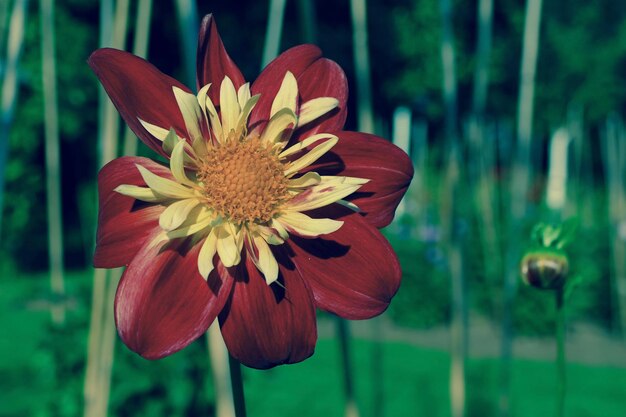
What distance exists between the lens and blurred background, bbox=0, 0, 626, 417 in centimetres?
102

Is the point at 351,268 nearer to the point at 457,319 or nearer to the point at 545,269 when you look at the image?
the point at 545,269

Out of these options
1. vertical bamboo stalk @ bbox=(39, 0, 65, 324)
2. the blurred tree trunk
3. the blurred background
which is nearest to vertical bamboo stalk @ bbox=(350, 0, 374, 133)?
the blurred background

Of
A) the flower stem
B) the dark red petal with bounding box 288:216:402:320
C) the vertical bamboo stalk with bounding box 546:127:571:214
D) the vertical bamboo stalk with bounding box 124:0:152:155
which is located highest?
the vertical bamboo stalk with bounding box 546:127:571:214

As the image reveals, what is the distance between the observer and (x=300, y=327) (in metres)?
0.39

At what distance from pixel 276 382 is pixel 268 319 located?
2.58 meters

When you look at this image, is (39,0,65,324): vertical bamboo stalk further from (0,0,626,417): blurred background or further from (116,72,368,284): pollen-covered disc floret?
(116,72,368,284): pollen-covered disc floret

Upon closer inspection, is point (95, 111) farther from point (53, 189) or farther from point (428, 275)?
point (53, 189)

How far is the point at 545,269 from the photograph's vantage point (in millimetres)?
515

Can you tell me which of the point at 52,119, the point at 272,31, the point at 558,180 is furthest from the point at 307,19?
the point at 558,180

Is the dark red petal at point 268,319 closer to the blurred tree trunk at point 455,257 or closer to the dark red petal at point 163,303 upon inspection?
the dark red petal at point 163,303

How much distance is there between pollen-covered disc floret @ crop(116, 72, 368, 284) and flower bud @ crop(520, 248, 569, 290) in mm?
184

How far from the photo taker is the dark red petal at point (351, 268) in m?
0.40

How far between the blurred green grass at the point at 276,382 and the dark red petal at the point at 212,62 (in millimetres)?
871

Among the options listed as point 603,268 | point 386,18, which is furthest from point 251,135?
point 386,18
